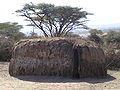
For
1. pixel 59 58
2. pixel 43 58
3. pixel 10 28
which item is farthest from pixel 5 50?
pixel 10 28

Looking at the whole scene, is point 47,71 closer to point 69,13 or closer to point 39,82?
point 39,82

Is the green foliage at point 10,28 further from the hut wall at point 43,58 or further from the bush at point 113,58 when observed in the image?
the hut wall at point 43,58

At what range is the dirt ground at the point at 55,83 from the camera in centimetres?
1203

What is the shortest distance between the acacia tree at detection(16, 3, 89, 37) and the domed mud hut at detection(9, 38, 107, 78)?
1677 centimetres

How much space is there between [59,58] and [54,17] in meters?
18.8

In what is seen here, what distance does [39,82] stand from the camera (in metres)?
13.0

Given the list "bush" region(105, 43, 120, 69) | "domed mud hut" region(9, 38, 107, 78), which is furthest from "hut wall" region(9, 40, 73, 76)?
"bush" region(105, 43, 120, 69)

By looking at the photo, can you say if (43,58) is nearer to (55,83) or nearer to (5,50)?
(55,83)

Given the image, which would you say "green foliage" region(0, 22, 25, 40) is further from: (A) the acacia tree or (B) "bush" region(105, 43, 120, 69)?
(B) "bush" region(105, 43, 120, 69)

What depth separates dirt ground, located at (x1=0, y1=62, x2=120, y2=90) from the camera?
12.0 metres

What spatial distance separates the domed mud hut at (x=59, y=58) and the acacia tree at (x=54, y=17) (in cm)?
1677

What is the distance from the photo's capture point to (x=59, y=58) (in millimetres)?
→ 14062

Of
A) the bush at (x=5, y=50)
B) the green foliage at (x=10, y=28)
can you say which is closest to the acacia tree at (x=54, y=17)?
the green foliage at (x=10, y=28)

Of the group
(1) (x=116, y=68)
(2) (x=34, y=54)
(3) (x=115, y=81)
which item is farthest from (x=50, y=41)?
(1) (x=116, y=68)
